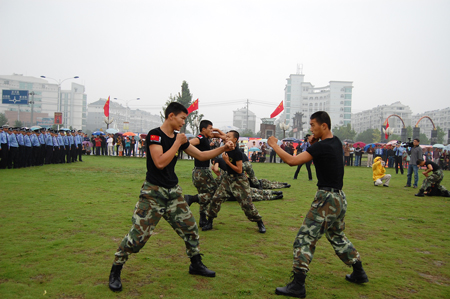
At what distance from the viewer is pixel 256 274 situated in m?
4.45

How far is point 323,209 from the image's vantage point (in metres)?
4.04

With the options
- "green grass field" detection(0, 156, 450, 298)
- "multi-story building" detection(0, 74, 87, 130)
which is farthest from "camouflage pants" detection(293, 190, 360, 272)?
"multi-story building" detection(0, 74, 87, 130)

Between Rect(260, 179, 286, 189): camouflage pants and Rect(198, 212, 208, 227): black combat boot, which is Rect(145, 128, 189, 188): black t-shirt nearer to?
Rect(198, 212, 208, 227): black combat boot

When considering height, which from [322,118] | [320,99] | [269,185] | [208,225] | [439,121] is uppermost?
[320,99]

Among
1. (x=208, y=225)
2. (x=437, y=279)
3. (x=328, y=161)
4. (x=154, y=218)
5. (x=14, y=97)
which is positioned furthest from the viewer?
(x=14, y=97)

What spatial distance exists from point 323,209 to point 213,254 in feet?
6.81

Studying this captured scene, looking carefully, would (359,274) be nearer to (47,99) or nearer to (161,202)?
(161,202)

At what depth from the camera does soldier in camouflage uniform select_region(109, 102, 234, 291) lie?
152 inches

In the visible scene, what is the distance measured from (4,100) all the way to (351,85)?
356ft

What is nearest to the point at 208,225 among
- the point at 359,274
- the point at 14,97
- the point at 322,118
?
the point at 359,274

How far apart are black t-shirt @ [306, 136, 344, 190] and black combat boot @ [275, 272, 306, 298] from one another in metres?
1.17

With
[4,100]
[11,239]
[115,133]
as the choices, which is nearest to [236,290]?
[11,239]

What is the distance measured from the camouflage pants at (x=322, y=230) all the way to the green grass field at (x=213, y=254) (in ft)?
1.43

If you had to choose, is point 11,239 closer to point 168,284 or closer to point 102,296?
point 102,296
